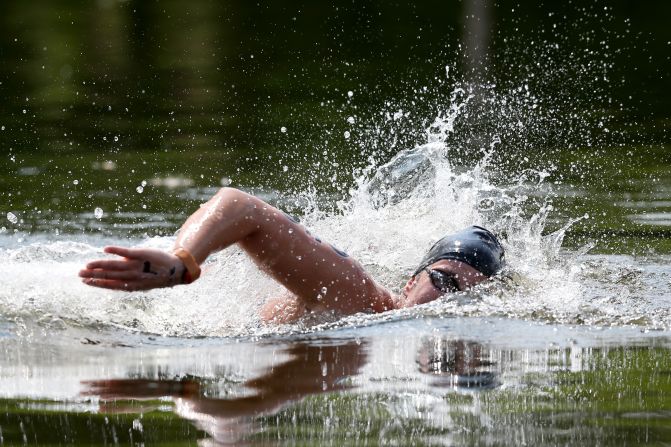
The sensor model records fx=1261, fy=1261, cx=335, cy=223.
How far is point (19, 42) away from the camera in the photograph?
19359 mm

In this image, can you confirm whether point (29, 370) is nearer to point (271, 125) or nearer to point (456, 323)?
point (456, 323)

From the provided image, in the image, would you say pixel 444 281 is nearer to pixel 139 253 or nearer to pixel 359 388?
pixel 359 388

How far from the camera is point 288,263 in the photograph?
5613mm

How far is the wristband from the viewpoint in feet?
16.1

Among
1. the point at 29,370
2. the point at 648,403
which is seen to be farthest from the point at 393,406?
the point at 29,370

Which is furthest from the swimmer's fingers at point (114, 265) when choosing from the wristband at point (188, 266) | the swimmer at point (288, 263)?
the wristband at point (188, 266)

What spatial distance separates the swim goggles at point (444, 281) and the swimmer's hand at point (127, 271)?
173 centimetres

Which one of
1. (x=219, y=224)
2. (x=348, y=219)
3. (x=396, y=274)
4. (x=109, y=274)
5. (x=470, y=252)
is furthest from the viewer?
(x=348, y=219)

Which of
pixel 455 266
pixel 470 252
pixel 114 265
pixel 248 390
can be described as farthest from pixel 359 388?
pixel 470 252

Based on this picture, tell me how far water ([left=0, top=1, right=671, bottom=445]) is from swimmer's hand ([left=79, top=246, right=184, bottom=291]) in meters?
0.33

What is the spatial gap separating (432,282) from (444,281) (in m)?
0.06

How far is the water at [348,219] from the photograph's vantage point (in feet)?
13.8

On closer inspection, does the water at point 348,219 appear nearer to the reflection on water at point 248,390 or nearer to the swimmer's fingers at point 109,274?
the reflection on water at point 248,390

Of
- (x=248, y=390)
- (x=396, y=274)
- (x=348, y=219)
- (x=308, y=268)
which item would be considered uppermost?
(x=348, y=219)
